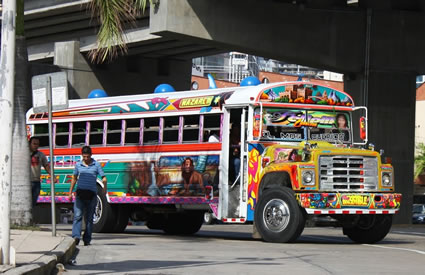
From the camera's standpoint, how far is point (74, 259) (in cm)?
1463

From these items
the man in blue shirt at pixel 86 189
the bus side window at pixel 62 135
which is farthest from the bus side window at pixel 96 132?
the man in blue shirt at pixel 86 189

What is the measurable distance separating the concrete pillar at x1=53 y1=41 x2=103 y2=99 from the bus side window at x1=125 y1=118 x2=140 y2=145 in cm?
2785

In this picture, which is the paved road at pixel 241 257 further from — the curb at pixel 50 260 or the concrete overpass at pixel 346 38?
the concrete overpass at pixel 346 38

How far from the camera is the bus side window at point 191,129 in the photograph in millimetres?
21312

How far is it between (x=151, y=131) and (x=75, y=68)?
29.1 m

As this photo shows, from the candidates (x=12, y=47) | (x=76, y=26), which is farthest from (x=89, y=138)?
(x=76, y=26)

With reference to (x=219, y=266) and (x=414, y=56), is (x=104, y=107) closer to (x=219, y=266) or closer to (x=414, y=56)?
(x=219, y=266)

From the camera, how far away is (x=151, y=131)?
2236cm

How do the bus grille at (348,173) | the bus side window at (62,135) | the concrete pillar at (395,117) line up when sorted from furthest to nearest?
the concrete pillar at (395,117) → the bus side window at (62,135) → the bus grille at (348,173)

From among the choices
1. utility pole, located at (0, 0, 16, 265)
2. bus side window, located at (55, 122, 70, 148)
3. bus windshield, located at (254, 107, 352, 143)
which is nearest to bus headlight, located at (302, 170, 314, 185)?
bus windshield, located at (254, 107, 352, 143)

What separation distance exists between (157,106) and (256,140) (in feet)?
10.5

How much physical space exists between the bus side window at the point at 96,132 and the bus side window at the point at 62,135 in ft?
2.51

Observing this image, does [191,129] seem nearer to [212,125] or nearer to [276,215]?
[212,125]

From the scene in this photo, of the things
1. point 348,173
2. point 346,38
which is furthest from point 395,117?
point 348,173
